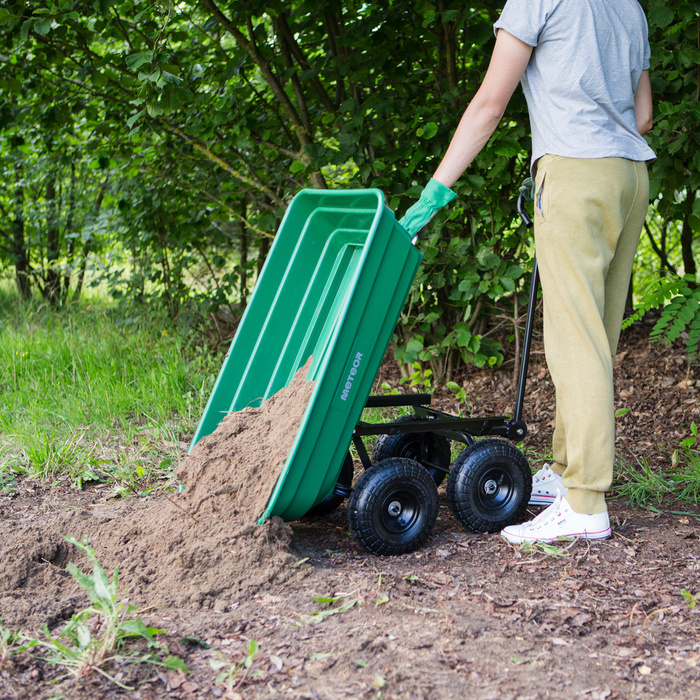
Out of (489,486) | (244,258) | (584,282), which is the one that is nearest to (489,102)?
(584,282)

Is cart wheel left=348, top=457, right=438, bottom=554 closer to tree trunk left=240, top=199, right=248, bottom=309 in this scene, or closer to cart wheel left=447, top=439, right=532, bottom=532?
cart wheel left=447, top=439, right=532, bottom=532

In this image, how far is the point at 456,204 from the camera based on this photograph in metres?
3.99

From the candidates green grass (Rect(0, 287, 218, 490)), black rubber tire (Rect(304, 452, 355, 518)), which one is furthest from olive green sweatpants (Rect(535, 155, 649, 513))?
green grass (Rect(0, 287, 218, 490))

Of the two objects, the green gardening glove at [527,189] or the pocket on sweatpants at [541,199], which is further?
the green gardening glove at [527,189]

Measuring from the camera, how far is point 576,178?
2299mm

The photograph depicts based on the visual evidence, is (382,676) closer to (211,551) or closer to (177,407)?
(211,551)

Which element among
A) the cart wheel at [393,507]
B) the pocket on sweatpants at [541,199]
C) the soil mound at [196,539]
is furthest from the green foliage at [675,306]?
the soil mound at [196,539]

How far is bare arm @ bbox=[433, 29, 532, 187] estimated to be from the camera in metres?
2.27

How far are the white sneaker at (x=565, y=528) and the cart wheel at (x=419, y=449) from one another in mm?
544

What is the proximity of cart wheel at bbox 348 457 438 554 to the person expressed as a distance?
34cm

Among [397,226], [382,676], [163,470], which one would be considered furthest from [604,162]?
[163,470]

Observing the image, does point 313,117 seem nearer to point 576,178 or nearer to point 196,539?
point 576,178

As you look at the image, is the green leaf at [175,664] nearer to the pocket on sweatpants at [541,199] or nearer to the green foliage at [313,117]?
the pocket on sweatpants at [541,199]

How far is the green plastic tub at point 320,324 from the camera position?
2.19 m
